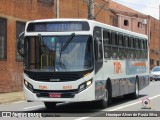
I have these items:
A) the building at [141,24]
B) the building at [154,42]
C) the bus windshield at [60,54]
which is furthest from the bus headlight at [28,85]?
the building at [154,42]

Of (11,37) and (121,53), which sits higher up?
(11,37)

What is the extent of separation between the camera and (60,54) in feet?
51.5

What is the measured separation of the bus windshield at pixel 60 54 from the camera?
51.3 ft

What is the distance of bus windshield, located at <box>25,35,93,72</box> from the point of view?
15.6 m

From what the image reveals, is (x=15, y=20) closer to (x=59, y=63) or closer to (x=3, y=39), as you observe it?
(x=3, y=39)

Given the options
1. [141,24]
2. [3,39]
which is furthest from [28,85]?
[141,24]

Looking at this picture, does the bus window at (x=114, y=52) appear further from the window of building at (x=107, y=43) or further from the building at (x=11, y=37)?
the building at (x=11, y=37)

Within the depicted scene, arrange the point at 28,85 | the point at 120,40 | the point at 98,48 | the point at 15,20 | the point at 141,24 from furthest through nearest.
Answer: the point at 141,24
the point at 15,20
the point at 120,40
the point at 98,48
the point at 28,85

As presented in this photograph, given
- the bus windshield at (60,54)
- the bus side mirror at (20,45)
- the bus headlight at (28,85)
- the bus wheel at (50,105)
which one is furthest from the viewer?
the bus wheel at (50,105)

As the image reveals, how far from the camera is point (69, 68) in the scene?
15.6 metres

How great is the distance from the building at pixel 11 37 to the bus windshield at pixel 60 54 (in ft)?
39.3

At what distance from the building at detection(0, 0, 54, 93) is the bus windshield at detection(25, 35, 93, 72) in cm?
1198

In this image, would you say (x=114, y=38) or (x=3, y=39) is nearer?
(x=114, y=38)

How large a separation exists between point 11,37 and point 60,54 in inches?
533
